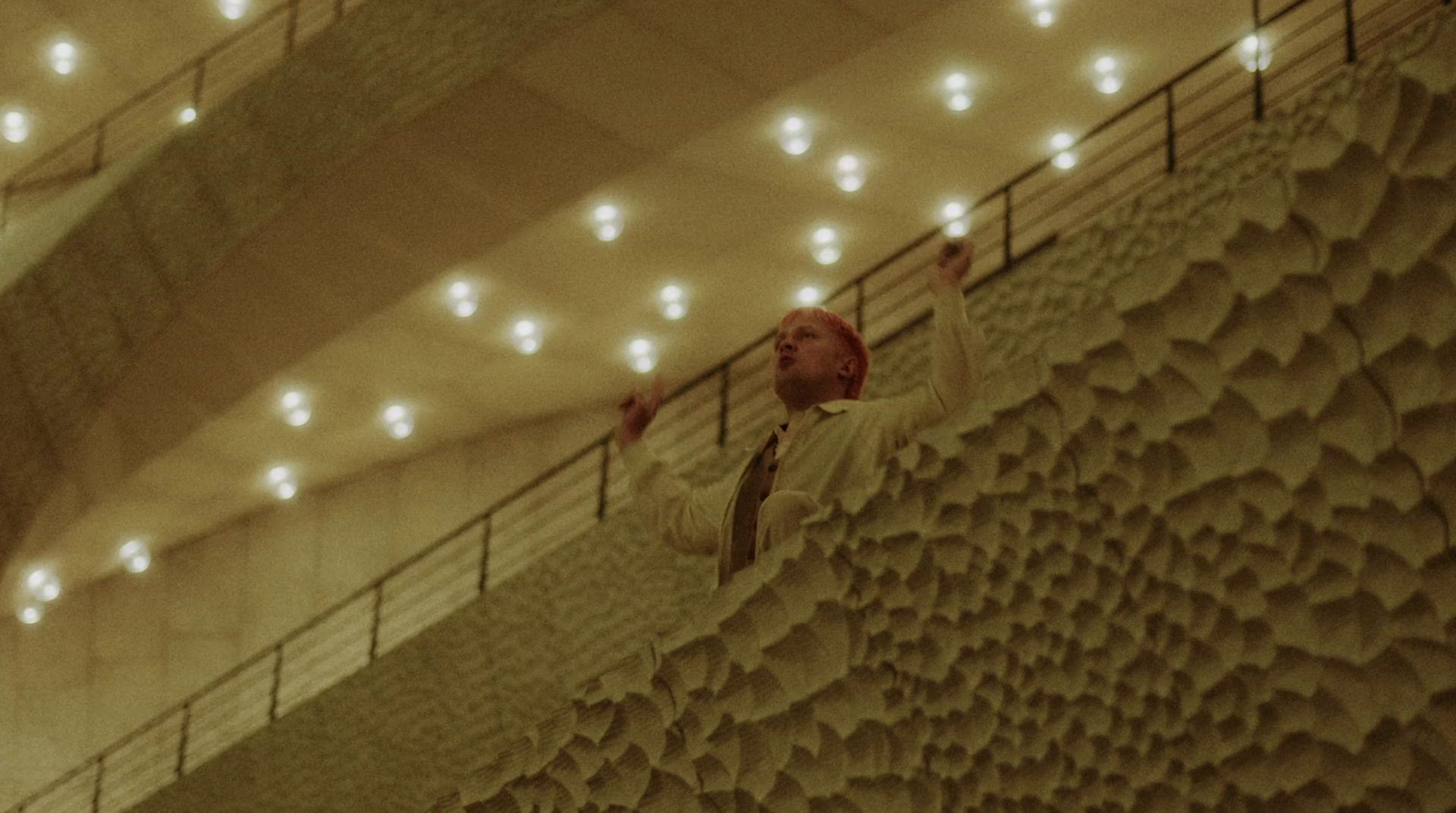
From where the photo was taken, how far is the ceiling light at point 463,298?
33.1 ft

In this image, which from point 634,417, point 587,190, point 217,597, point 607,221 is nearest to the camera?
point 634,417

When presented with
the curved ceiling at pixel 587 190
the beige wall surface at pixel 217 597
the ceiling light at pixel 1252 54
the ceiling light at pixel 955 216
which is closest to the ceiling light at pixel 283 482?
the beige wall surface at pixel 217 597

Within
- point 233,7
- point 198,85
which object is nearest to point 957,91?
point 233,7

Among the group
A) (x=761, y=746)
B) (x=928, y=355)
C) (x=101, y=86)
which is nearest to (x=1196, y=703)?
(x=761, y=746)

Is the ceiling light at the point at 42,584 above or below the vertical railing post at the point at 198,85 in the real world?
below

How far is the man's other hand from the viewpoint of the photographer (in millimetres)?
3701

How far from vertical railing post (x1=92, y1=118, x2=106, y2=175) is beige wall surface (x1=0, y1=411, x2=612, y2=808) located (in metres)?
2.68

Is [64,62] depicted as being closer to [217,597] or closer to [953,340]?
[217,597]

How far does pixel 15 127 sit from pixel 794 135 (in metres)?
5.68

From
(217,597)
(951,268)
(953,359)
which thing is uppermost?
(217,597)

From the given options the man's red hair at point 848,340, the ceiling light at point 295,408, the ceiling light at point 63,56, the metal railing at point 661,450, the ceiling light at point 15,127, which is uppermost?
the ceiling light at point 15,127

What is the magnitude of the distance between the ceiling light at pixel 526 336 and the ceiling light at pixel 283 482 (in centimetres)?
223

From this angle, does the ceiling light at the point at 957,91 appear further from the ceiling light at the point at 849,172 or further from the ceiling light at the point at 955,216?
the ceiling light at the point at 955,216

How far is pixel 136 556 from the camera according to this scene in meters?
12.3
